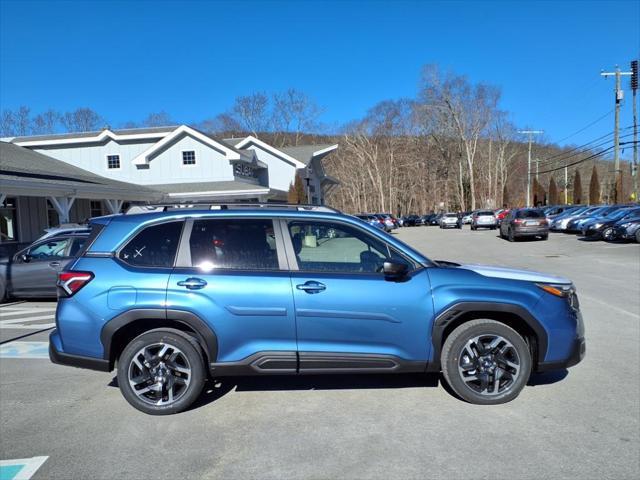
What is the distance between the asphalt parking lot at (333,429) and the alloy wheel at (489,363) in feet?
0.72

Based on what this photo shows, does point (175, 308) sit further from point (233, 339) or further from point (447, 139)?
point (447, 139)

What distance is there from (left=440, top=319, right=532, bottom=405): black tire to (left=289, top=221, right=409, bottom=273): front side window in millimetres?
861

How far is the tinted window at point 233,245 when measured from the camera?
13.9 feet

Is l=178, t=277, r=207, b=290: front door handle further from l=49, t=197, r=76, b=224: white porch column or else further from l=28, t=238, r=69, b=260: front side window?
l=49, t=197, r=76, b=224: white porch column

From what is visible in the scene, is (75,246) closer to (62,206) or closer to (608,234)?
(62,206)

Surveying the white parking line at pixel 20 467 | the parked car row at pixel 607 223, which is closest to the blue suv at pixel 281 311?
the white parking line at pixel 20 467

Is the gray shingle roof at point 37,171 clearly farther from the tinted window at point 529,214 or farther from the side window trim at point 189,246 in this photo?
the tinted window at point 529,214

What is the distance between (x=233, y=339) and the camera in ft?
13.4

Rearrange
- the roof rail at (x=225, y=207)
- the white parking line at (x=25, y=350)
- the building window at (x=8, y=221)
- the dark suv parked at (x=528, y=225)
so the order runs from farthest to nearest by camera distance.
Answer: the dark suv parked at (x=528, y=225) → the building window at (x=8, y=221) → the white parking line at (x=25, y=350) → the roof rail at (x=225, y=207)

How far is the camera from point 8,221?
19438mm

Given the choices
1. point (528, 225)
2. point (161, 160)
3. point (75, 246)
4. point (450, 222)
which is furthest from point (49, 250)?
point (450, 222)

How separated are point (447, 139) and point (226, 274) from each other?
72.7 metres

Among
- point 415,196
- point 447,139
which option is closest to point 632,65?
point 447,139

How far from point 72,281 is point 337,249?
2395 mm
